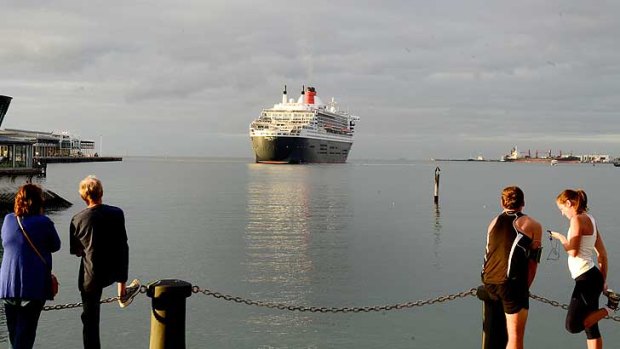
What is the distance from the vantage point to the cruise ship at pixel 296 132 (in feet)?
445

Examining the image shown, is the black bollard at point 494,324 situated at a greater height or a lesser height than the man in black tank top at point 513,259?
lesser

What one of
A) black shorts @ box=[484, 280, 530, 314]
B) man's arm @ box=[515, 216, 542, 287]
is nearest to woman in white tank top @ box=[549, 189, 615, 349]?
man's arm @ box=[515, 216, 542, 287]

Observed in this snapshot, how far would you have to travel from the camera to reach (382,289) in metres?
18.2

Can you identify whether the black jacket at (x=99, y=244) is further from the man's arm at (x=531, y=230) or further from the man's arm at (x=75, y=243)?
the man's arm at (x=531, y=230)

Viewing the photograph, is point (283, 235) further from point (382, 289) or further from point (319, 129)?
point (319, 129)

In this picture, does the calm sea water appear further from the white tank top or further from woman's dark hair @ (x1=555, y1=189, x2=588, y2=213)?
woman's dark hair @ (x1=555, y1=189, x2=588, y2=213)

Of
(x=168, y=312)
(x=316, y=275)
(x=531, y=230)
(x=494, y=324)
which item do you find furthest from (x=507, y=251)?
(x=316, y=275)

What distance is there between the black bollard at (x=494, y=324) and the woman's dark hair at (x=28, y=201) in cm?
494

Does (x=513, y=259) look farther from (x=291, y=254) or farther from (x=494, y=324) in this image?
(x=291, y=254)

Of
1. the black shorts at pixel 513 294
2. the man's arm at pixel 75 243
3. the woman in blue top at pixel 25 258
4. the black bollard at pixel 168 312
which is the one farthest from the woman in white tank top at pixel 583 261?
the woman in blue top at pixel 25 258

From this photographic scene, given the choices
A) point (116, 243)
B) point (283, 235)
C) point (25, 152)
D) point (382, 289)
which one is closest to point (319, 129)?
point (25, 152)

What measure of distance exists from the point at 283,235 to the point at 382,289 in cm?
1293

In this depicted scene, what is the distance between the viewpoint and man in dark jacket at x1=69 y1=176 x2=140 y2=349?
6395mm

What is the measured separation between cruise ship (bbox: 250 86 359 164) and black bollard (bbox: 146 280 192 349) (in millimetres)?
127949
